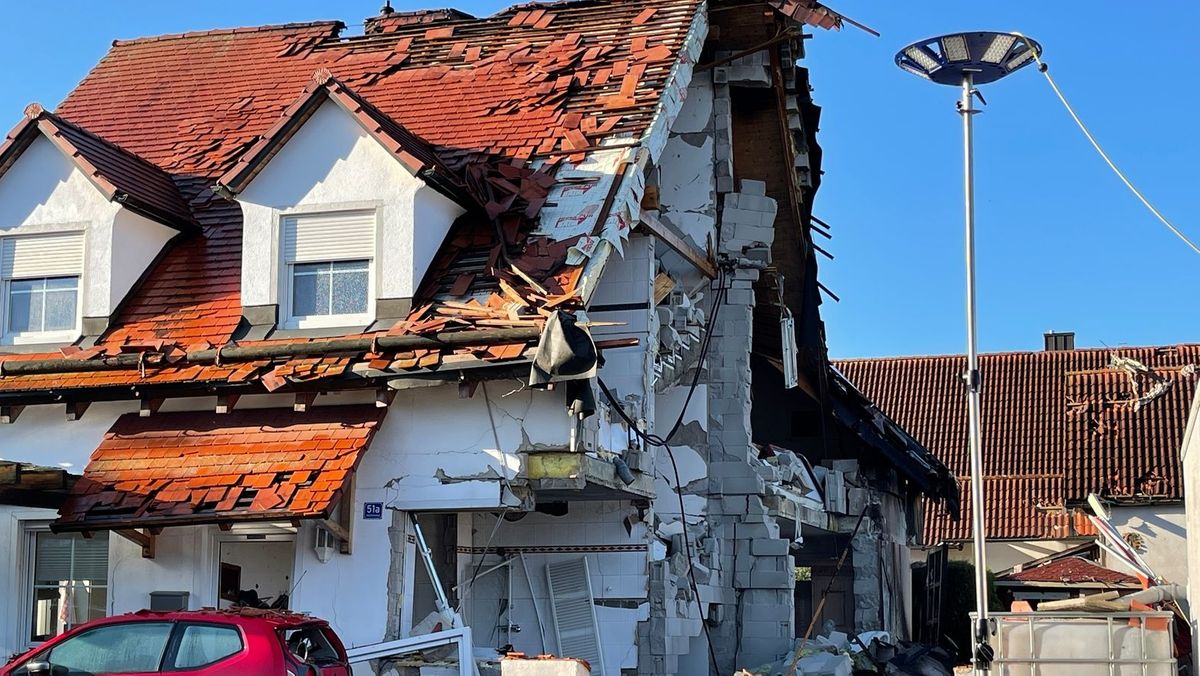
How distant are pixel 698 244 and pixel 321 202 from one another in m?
6.81

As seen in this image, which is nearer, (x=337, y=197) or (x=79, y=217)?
(x=337, y=197)

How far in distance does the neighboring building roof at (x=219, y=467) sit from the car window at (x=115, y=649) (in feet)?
5.95

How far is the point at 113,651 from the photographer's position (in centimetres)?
1158

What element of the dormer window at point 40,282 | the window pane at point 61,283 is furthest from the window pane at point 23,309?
the window pane at point 61,283

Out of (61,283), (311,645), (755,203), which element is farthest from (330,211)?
(755,203)

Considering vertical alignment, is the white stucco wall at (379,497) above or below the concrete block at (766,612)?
above

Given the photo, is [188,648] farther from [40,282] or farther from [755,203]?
[755,203]

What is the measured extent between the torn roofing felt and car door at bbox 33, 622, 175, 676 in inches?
126

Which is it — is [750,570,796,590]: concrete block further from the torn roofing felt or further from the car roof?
the car roof

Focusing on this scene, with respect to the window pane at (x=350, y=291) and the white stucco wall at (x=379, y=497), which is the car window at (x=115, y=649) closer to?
the white stucco wall at (x=379, y=497)

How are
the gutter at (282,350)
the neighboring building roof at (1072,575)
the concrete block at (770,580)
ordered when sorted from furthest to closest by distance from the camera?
the neighboring building roof at (1072,575) < the concrete block at (770,580) < the gutter at (282,350)

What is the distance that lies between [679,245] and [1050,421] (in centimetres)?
2414

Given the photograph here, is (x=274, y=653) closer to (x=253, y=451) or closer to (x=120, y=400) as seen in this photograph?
(x=253, y=451)

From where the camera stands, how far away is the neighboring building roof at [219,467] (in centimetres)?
1340
